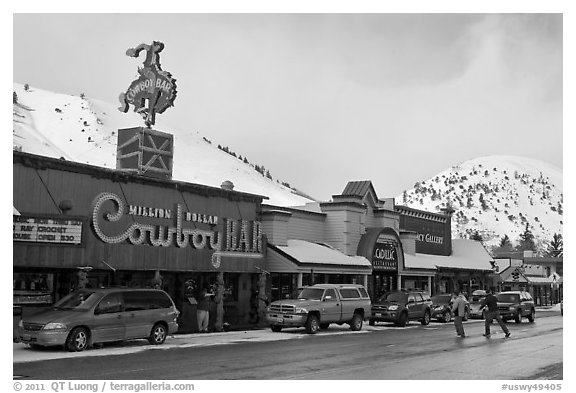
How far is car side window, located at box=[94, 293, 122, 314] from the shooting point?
1862 centimetres

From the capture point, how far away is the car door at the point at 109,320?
18.4 metres

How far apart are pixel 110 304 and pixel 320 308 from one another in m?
9.40

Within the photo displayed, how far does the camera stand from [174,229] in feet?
81.9

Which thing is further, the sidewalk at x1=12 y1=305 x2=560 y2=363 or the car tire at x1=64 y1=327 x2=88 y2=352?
the car tire at x1=64 y1=327 x2=88 y2=352

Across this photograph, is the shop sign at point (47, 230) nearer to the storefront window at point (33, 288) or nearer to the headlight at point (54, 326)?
the storefront window at point (33, 288)

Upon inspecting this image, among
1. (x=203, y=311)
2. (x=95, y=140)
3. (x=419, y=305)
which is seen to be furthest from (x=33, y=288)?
(x=95, y=140)

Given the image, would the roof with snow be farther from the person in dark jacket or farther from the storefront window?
the storefront window

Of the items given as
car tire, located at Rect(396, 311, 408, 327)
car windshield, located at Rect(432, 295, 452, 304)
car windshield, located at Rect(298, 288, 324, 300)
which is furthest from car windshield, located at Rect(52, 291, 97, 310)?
car windshield, located at Rect(432, 295, 452, 304)

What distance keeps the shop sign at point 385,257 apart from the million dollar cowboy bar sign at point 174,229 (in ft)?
29.8

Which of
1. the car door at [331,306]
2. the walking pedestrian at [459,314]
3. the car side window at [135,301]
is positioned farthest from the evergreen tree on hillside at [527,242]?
the car side window at [135,301]

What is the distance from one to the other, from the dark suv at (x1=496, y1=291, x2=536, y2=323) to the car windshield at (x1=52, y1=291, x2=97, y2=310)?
22.4 meters

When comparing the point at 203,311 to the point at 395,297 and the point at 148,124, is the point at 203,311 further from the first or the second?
the point at 395,297

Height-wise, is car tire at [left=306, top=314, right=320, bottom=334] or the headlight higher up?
the headlight

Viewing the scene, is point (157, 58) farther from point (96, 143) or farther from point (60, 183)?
point (96, 143)
